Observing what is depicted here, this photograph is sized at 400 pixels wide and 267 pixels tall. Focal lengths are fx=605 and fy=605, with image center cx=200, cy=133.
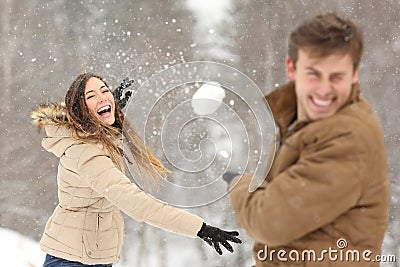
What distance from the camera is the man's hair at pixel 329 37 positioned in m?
0.92

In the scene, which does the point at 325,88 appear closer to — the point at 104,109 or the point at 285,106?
the point at 285,106

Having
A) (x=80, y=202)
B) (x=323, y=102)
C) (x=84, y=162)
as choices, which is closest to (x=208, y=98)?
(x=323, y=102)

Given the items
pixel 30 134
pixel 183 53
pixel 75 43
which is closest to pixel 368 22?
pixel 183 53

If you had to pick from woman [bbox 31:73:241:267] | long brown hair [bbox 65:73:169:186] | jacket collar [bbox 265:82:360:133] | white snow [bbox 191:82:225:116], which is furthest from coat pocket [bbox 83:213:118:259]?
jacket collar [bbox 265:82:360:133]

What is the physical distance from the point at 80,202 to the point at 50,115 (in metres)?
0.27

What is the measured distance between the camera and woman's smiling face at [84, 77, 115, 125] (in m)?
1.73

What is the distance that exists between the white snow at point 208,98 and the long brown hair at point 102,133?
0.41 meters

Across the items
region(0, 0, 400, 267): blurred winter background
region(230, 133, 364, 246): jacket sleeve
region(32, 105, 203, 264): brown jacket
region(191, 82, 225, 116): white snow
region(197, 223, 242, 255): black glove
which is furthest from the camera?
region(0, 0, 400, 267): blurred winter background

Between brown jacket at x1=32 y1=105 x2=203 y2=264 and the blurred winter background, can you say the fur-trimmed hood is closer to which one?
brown jacket at x1=32 y1=105 x2=203 y2=264

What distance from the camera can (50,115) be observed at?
1.77 m

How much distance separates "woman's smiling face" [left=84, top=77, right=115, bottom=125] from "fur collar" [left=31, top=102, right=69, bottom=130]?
0.09 metres

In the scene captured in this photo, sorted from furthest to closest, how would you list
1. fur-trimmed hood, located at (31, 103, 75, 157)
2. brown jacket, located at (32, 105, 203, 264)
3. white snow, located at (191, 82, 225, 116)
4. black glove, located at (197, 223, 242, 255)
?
fur-trimmed hood, located at (31, 103, 75, 157)
brown jacket, located at (32, 105, 203, 264)
black glove, located at (197, 223, 242, 255)
white snow, located at (191, 82, 225, 116)

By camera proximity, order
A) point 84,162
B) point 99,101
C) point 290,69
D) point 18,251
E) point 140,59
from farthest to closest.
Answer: point 140,59
point 18,251
point 99,101
point 84,162
point 290,69

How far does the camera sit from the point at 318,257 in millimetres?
975
